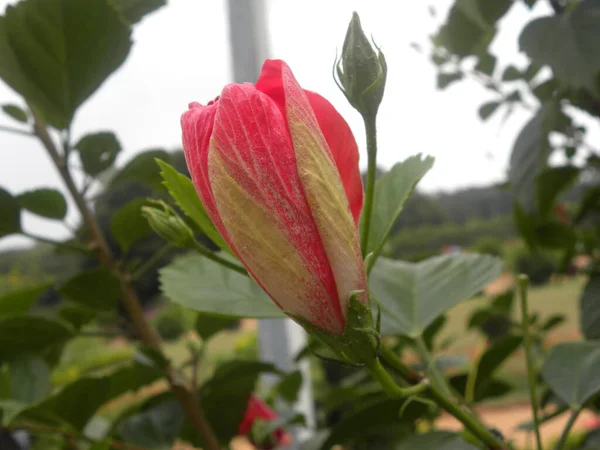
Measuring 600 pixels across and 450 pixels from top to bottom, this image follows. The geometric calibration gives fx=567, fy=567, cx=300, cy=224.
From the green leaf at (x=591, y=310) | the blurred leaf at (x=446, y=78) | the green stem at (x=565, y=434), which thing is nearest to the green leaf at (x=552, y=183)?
the green leaf at (x=591, y=310)

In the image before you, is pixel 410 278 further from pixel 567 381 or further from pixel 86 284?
pixel 86 284

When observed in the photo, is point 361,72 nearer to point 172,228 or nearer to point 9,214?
point 172,228

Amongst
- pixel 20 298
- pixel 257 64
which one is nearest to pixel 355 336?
pixel 20 298

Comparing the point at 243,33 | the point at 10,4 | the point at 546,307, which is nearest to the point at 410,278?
the point at 10,4

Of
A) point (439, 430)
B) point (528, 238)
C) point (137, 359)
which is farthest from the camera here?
point (528, 238)

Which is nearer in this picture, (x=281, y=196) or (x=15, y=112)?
(x=281, y=196)
